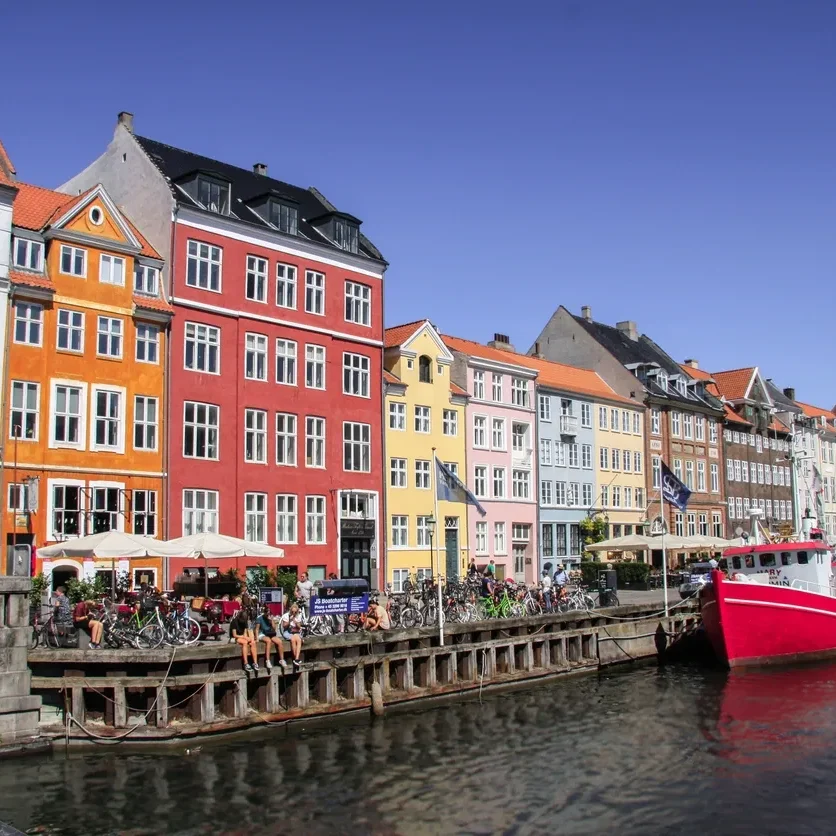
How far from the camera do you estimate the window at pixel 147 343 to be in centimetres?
3803

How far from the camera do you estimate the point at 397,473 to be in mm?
48375

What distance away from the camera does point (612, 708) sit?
28.8 meters

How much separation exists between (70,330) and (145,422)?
4.28 metres

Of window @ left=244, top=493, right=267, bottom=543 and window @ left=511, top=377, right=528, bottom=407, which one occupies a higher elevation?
window @ left=511, top=377, right=528, bottom=407

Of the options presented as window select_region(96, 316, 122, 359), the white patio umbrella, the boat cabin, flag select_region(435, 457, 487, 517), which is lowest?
the boat cabin

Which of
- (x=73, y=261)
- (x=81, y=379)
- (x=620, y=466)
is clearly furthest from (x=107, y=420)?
(x=620, y=466)

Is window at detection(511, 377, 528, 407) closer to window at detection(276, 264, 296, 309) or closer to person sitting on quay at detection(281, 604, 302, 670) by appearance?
window at detection(276, 264, 296, 309)

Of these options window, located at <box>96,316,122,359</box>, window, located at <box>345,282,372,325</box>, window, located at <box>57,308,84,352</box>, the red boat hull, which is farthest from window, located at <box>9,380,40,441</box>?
the red boat hull

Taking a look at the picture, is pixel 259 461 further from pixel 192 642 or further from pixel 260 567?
pixel 192 642

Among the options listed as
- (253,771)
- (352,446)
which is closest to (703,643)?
(352,446)

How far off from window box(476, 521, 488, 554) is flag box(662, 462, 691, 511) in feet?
48.3

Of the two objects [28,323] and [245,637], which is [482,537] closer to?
[28,323]

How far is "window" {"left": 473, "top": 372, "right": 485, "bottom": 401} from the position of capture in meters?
54.7

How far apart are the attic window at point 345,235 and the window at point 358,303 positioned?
1700 mm
